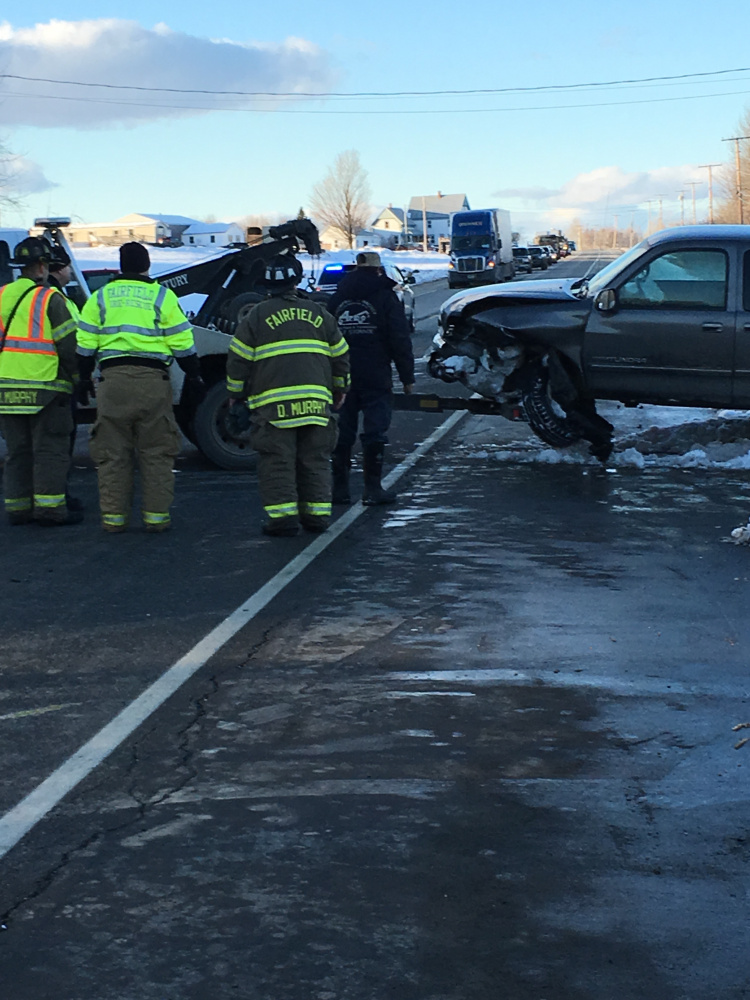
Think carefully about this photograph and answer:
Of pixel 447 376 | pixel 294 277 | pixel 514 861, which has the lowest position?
pixel 514 861

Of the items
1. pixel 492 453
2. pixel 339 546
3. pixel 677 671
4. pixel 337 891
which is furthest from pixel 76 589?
pixel 492 453

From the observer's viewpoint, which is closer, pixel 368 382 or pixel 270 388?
pixel 270 388

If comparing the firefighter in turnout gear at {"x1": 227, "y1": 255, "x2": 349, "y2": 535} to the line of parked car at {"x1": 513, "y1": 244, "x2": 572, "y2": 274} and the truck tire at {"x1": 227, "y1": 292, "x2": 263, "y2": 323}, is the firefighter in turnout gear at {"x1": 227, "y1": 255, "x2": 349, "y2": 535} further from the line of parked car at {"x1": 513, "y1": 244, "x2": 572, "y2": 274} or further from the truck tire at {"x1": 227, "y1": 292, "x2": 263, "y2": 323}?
the line of parked car at {"x1": 513, "y1": 244, "x2": 572, "y2": 274}

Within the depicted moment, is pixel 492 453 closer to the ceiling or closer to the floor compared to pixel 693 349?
closer to the floor

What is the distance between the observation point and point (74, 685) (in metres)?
5.45

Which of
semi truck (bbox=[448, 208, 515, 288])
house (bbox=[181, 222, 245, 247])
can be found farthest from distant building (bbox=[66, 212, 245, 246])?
semi truck (bbox=[448, 208, 515, 288])

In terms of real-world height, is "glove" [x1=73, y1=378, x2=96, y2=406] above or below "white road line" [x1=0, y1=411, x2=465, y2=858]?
above

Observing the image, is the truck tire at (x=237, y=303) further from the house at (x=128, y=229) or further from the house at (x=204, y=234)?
the house at (x=204, y=234)

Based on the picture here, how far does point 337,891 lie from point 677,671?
2429mm

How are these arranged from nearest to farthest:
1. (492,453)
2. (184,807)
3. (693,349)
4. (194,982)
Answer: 1. (194,982)
2. (184,807)
3. (693,349)
4. (492,453)

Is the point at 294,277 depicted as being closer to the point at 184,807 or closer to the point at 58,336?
the point at 58,336

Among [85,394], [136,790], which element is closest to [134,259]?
[85,394]

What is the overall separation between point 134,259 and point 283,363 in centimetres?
117

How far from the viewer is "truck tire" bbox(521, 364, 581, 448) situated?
11484mm
